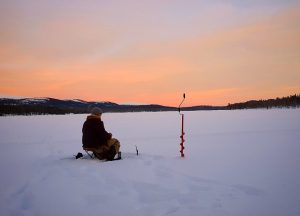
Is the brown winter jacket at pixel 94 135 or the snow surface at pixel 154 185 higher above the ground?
the brown winter jacket at pixel 94 135

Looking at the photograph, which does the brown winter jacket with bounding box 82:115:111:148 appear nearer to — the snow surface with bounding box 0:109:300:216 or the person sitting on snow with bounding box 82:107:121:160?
the person sitting on snow with bounding box 82:107:121:160

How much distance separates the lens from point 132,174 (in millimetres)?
7465

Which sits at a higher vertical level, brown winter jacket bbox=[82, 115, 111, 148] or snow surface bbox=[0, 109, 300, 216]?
brown winter jacket bbox=[82, 115, 111, 148]

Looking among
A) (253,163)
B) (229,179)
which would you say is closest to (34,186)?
(229,179)

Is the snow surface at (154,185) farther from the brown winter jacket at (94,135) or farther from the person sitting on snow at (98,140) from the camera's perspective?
the brown winter jacket at (94,135)

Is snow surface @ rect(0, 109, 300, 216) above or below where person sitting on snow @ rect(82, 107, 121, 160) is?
below

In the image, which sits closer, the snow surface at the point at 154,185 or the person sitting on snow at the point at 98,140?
the snow surface at the point at 154,185

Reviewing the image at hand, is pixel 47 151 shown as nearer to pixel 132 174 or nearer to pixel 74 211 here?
pixel 132 174

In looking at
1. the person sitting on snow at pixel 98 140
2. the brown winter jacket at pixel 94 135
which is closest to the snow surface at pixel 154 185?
the person sitting on snow at pixel 98 140

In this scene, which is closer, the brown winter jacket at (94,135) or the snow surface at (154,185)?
the snow surface at (154,185)

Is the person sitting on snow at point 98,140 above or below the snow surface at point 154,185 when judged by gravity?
above

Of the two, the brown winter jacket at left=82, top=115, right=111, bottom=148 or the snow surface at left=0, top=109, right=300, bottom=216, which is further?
the brown winter jacket at left=82, top=115, right=111, bottom=148

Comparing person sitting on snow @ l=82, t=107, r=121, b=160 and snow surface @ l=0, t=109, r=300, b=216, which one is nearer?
snow surface @ l=0, t=109, r=300, b=216

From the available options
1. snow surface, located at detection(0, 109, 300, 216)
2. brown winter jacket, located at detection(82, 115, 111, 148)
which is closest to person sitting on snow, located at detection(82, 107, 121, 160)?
brown winter jacket, located at detection(82, 115, 111, 148)
